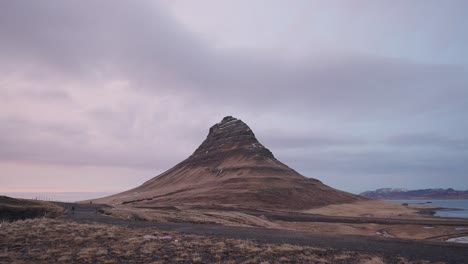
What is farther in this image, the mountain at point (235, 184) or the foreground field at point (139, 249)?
the mountain at point (235, 184)

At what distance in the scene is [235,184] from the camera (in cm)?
12925

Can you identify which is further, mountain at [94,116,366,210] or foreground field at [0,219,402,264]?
mountain at [94,116,366,210]

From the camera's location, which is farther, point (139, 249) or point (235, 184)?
point (235, 184)

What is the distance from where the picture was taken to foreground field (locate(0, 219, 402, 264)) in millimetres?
18297

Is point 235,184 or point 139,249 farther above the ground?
point 235,184

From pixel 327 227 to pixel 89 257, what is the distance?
1852 inches

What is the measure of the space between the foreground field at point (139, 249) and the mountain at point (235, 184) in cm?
6684

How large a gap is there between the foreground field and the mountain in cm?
6684

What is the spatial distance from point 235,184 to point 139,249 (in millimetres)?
109851

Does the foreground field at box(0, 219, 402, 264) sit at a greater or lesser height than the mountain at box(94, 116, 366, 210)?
lesser

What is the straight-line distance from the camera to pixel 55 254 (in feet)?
61.8

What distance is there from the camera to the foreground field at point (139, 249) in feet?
60.0

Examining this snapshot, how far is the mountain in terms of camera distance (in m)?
110

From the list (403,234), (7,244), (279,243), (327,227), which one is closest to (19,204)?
(7,244)
